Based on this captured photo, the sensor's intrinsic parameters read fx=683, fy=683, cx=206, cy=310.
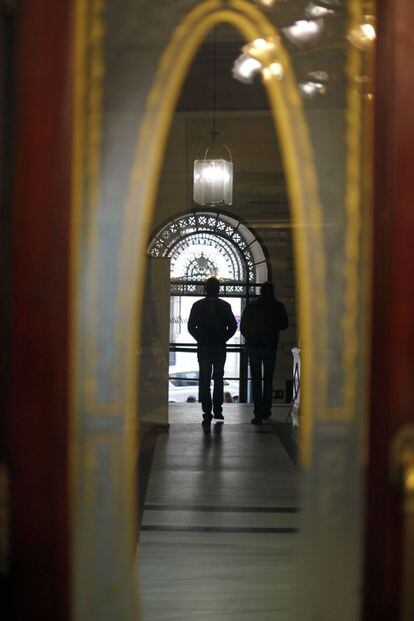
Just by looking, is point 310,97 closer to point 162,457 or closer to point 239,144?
point 162,457

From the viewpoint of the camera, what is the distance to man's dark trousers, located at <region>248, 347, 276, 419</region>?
5.20 m

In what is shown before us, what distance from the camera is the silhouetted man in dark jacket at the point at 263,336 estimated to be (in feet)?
15.5

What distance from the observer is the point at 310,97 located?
1.45m

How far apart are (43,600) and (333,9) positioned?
1.36 m

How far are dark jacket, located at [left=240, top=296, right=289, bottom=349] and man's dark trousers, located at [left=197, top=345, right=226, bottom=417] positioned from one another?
24cm

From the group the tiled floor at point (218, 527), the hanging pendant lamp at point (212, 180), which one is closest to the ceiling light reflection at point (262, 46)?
the tiled floor at point (218, 527)

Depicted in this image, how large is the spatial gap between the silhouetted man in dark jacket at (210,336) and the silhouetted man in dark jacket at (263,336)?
195mm

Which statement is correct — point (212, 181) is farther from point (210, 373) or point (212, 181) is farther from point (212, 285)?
point (210, 373)

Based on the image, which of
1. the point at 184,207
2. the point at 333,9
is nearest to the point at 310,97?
the point at 333,9

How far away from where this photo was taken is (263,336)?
5012 mm

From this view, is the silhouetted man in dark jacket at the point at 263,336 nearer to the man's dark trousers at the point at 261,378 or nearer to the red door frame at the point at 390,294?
the man's dark trousers at the point at 261,378

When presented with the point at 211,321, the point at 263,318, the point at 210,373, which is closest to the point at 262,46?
the point at 211,321

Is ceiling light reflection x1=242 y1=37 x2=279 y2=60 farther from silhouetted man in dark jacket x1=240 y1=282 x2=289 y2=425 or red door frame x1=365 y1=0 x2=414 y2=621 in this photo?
silhouetted man in dark jacket x1=240 y1=282 x2=289 y2=425

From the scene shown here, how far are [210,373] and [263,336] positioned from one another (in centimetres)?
49
